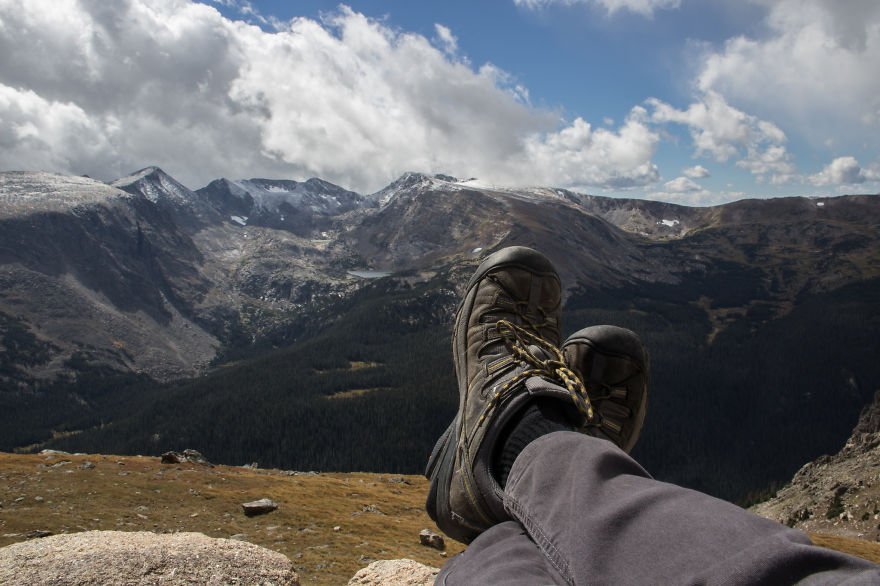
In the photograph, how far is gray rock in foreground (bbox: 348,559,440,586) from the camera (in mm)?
7465

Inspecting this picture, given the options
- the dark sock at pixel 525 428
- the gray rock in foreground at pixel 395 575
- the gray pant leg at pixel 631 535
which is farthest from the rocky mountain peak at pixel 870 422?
the gray pant leg at pixel 631 535

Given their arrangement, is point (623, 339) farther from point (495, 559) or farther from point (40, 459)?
point (40, 459)

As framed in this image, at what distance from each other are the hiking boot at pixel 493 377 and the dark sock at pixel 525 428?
0.08 m

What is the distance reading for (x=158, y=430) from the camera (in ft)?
429

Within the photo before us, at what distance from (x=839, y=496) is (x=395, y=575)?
4368 cm

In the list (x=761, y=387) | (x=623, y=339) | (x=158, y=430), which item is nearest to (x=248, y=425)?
(x=158, y=430)

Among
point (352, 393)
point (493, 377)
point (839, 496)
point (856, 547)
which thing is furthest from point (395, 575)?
point (352, 393)

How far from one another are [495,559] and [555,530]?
0.46 m

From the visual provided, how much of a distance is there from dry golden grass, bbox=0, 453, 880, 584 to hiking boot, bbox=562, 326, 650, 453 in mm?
6685

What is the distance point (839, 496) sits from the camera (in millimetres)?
37469

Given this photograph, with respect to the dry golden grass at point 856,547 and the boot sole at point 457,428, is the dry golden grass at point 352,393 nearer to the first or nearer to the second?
the dry golden grass at point 856,547

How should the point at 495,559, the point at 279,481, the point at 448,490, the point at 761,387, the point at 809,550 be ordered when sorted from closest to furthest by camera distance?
the point at 809,550 → the point at 495,559 → the point at 448,490 → the point at 279,481 → the point at 761,387

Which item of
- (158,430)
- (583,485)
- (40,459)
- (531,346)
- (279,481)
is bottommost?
(158,430)

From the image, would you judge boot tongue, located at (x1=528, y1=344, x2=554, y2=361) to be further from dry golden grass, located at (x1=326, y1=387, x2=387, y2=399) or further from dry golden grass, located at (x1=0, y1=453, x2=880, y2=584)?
dry golden grass, located at (x1=326, y1=387, x2=387, y2=399)
